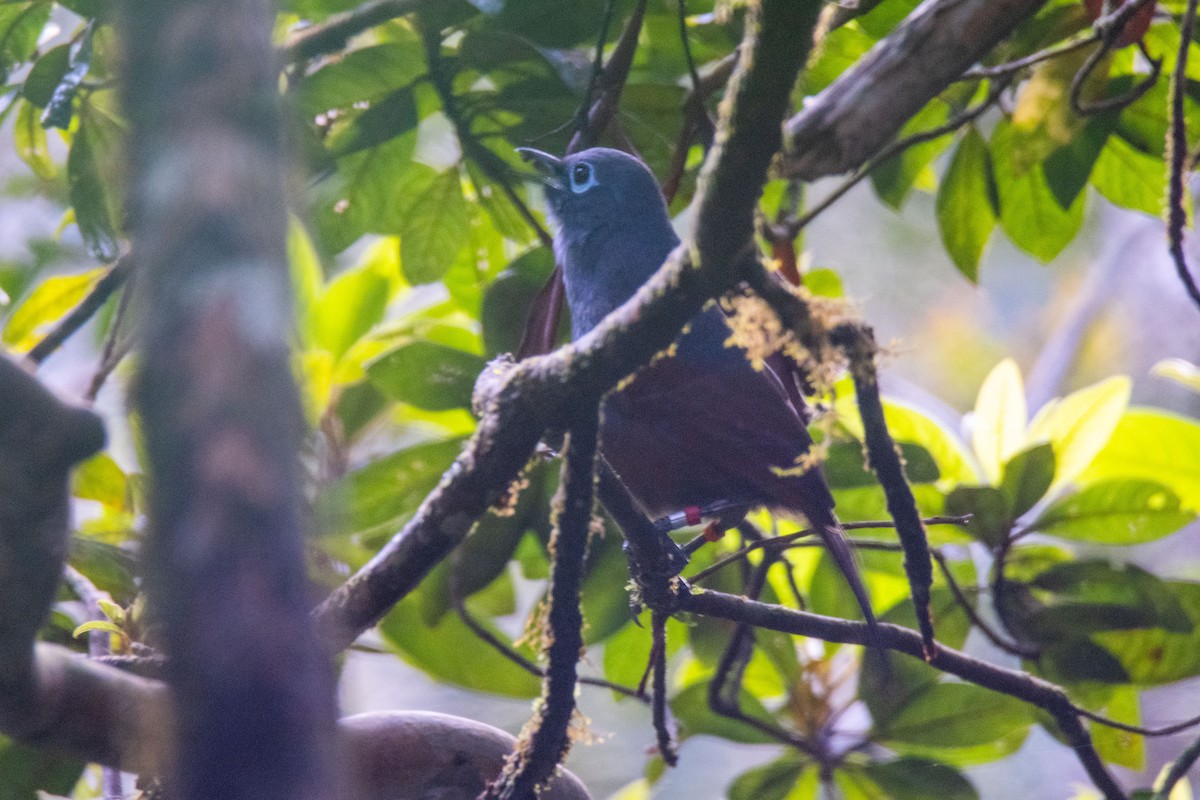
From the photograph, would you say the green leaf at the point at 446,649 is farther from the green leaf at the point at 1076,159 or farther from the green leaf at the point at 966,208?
the green leaf at the point at 1076,159

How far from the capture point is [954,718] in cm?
122

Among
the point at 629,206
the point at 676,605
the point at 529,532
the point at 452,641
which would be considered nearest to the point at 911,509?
the point at 676,605

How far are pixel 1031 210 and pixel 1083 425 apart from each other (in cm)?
36

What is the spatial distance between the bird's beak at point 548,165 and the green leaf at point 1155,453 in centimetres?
87

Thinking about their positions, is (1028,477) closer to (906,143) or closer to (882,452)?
(906,143)

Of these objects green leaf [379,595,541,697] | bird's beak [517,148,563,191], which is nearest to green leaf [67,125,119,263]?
bird's beak [517,148,563,191]

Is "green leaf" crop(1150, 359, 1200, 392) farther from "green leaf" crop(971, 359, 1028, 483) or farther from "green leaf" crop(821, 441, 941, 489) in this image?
"green leaf" crop(821, 441, 941, 489)

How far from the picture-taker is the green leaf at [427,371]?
126 cm

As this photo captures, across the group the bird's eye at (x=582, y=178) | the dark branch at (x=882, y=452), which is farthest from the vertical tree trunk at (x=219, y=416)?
the bird's eye at (x=582, y=178)

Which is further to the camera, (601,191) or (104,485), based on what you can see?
(601,191)

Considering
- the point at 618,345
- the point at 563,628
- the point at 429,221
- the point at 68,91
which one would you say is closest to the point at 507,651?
the point at 563,628

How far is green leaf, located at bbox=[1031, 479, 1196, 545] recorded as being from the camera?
123 centimetres

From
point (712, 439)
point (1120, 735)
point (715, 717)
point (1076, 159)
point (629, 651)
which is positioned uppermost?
point (1076, 159)

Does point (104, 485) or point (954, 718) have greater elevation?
point (104, 485)
